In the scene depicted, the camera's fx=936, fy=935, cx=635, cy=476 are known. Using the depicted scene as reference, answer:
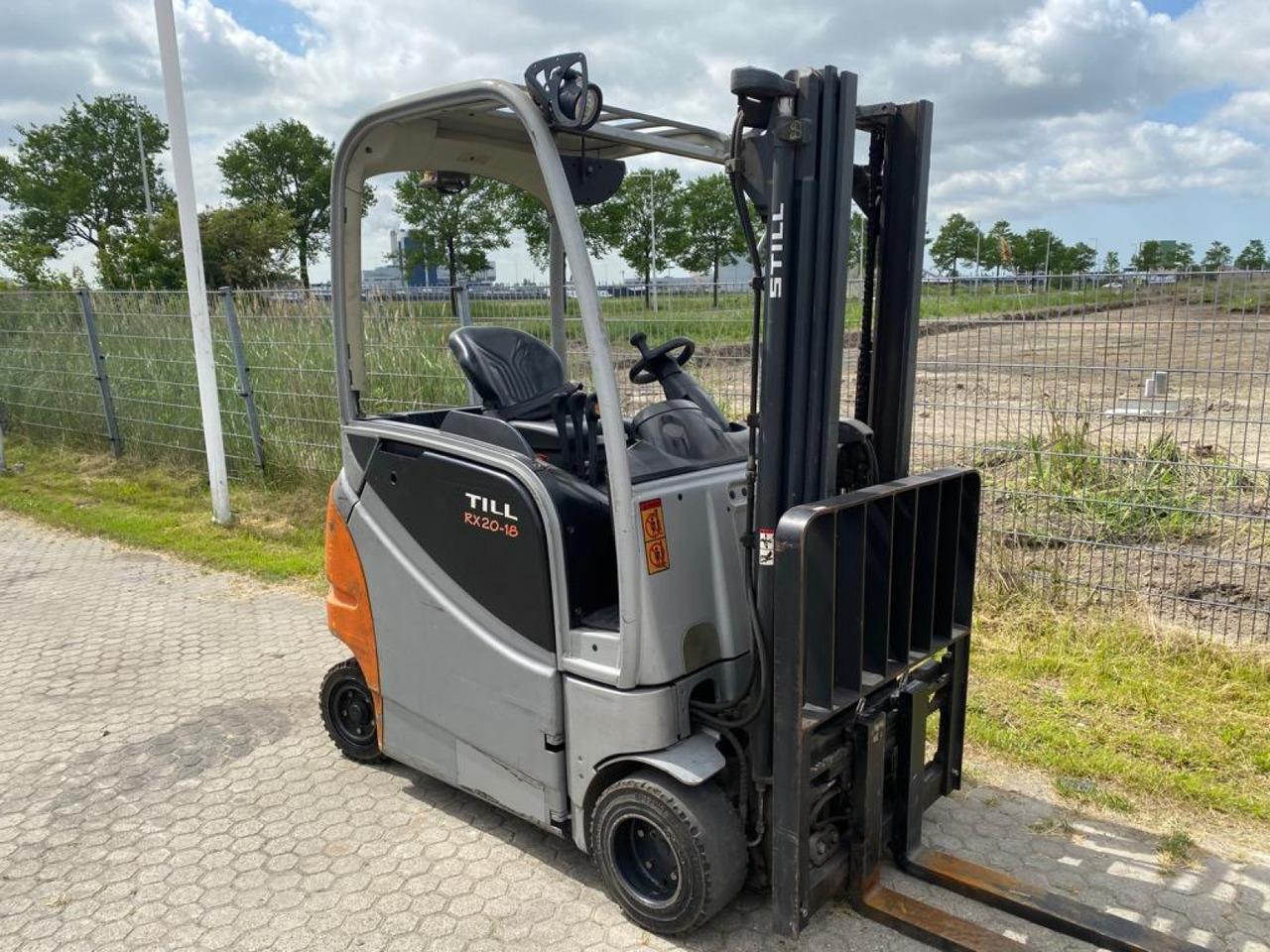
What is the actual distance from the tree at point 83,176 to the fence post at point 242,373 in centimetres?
3966

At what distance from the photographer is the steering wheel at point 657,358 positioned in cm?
356

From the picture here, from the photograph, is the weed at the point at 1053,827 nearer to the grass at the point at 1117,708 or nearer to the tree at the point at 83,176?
the grass at the point at 1117,708

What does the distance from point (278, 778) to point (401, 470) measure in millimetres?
1580

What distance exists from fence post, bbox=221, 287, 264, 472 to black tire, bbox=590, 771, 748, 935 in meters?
6.86

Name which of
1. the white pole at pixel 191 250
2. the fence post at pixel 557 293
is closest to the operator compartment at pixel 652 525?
the fence post at pixel 557 293

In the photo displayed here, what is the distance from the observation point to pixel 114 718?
4590mm

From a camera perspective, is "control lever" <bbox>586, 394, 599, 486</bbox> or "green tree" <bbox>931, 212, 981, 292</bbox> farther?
"green tree" <bbox>931, 212, 981, 292</bbox>

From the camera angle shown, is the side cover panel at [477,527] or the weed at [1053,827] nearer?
the side cover panel at [477,527]

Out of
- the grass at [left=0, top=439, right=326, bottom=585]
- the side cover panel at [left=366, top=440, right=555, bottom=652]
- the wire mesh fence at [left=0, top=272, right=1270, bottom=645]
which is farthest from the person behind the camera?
the grass at [left=0, top=439, right=326, bottom=585]

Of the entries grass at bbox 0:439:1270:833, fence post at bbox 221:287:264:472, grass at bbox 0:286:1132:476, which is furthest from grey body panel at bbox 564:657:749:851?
fence post at bbox 221:287:264:472

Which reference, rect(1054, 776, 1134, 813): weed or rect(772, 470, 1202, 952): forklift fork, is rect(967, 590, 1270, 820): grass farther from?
rect(772, 470, 1202, 952): forklift fork

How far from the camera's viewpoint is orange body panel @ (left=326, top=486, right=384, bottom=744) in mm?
3627

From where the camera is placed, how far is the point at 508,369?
3662 mm

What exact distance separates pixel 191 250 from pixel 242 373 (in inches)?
53.8
